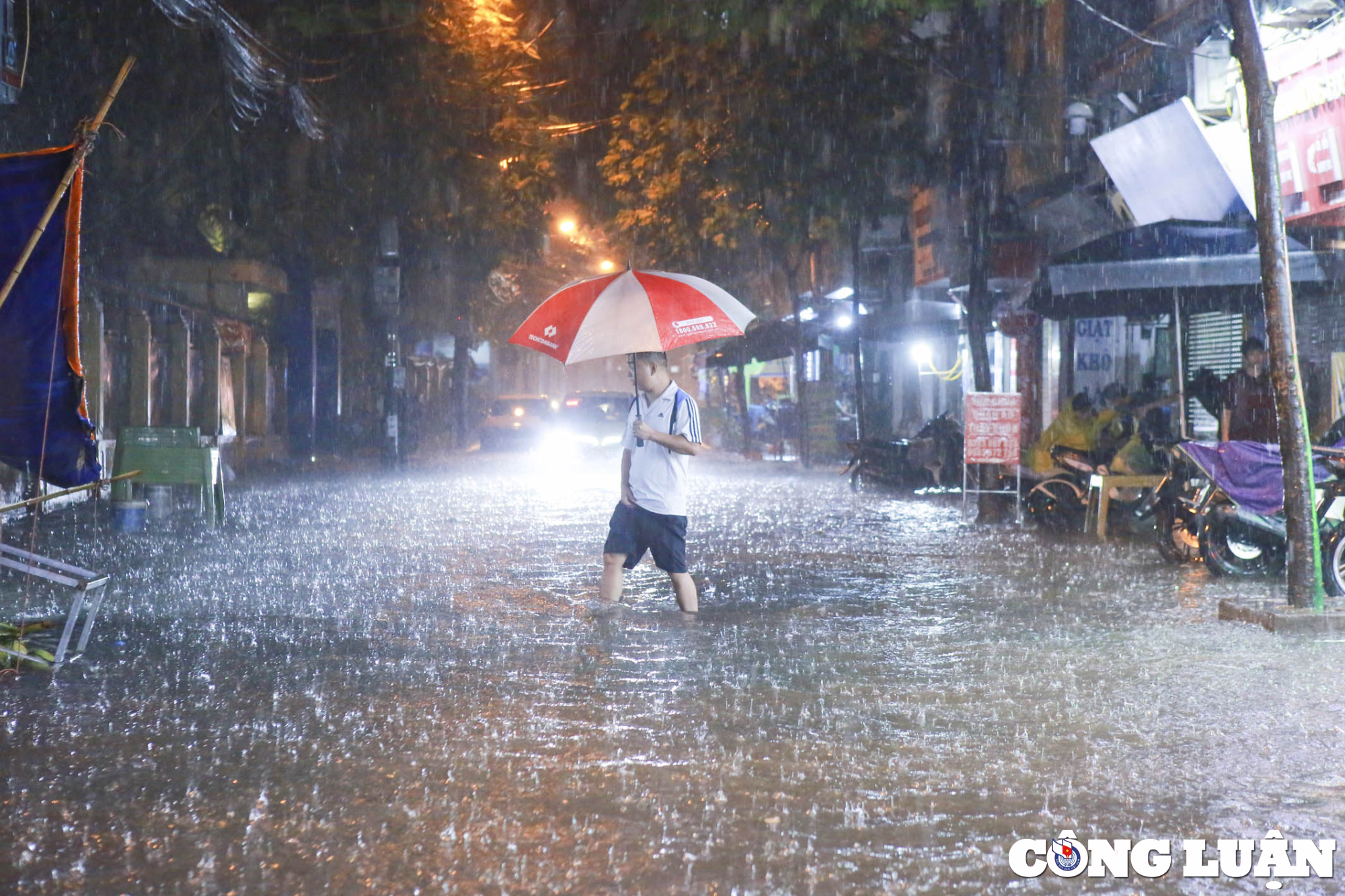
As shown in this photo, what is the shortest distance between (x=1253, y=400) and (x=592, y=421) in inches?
838

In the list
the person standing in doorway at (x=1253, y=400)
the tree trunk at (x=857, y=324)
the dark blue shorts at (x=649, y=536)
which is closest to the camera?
the dark blue shorts at (x=649, y=536)

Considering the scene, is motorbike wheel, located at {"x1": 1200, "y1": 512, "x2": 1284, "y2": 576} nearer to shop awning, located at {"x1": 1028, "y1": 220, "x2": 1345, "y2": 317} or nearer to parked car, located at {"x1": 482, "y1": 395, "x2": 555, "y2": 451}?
shop awning, located at {"x1": 1028, "y1": 220, "x2": 1345, "y2": 317}

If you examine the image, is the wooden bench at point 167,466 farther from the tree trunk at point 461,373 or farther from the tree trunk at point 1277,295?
the tree trunk at point 461,373

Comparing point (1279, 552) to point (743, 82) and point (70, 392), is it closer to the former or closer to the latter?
point (70, 392)

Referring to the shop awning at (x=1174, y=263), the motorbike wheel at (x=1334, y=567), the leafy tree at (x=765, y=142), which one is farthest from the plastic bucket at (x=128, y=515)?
the motorbike wheel at (x=1334, y=567)

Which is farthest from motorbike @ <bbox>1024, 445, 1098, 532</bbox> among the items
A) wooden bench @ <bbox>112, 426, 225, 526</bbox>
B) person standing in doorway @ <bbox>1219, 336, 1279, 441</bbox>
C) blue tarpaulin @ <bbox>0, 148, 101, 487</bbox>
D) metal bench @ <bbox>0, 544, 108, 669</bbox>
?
blue tarpaulin @ <bbox>0, 148, 101, 487</bbox>

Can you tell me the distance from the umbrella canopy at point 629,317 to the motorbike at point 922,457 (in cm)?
1173

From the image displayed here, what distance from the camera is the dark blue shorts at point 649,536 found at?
8.36 m

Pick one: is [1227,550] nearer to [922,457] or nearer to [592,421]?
[922,457]

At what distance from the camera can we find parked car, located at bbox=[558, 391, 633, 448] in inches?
1259

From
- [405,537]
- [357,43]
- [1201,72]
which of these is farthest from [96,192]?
[1201,72]

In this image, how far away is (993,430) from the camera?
51.1 feet

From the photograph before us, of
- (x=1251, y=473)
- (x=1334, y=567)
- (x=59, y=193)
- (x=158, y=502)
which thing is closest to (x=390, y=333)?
(x=158, y=502)

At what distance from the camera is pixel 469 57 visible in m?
20.5
